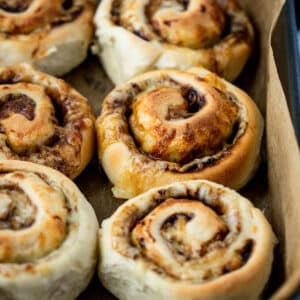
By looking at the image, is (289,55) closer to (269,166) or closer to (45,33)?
(269,166)

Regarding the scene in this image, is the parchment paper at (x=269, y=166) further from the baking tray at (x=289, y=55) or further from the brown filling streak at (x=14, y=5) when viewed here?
the brown filling streak at (x=14, y=5)

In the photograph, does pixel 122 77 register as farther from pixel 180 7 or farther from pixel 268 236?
pixel 268 236

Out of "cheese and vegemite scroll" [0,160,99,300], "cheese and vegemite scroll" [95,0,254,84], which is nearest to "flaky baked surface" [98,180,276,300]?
"cheese and vegemite scroll" [0,160,99,300]

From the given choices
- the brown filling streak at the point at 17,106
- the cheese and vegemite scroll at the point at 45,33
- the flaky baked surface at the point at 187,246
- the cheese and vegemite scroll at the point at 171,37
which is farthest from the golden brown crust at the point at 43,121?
the flaky baked surface at the point at 187,246

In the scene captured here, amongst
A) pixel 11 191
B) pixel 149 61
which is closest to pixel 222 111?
pixel 149 61

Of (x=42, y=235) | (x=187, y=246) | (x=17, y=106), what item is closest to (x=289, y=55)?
(x=187, y=246)

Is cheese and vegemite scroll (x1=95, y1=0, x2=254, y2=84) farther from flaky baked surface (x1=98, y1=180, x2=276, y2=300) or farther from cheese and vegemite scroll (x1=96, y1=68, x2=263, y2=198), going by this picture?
flaky baked surface (x1=98, y1=180, x2=276, y2=300)
